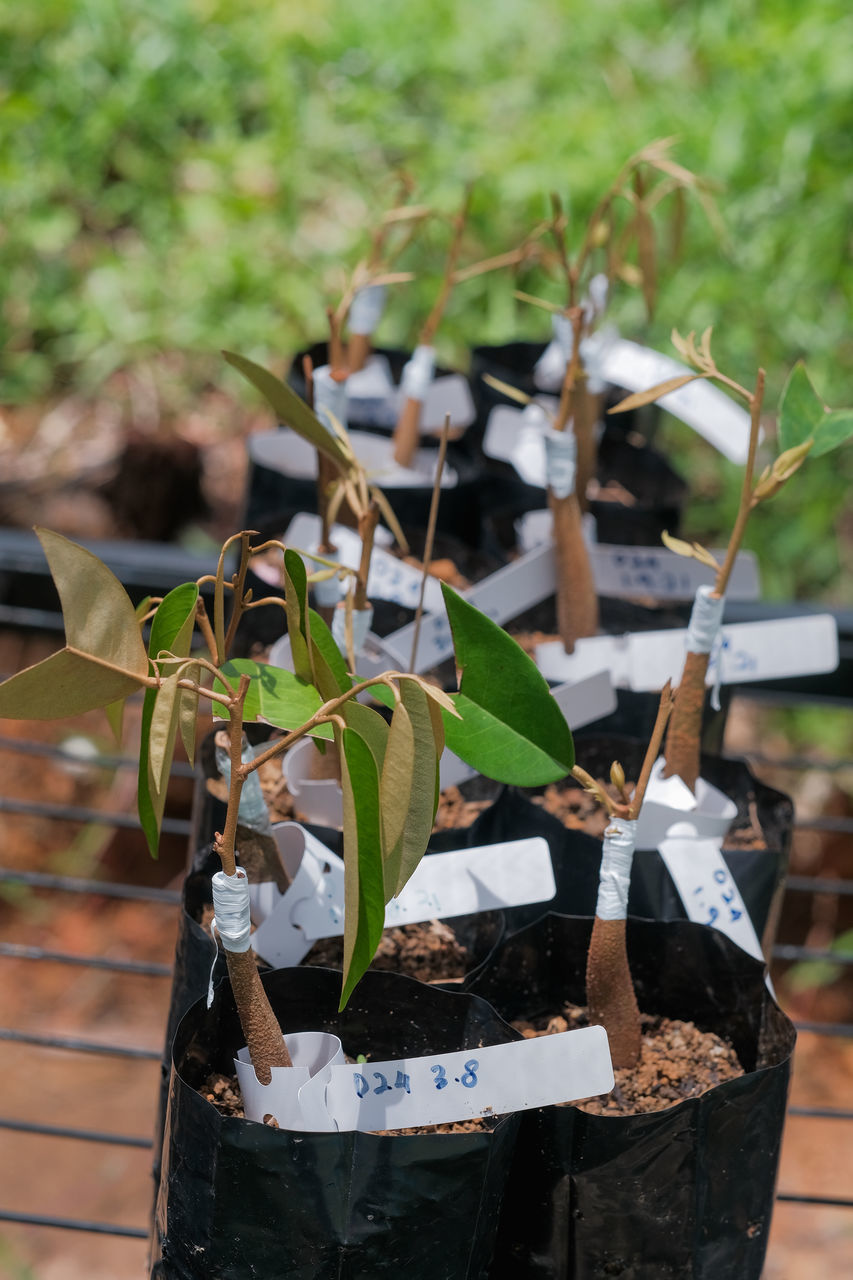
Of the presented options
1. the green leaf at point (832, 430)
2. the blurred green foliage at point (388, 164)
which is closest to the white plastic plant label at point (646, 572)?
the green leaf at point (832, 430)

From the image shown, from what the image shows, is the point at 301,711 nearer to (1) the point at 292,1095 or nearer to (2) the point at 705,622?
(1) the point at 292,1095

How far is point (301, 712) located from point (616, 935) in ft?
0.63

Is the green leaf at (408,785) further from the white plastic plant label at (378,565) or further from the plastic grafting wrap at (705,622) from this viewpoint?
the white plastic plant label at (378,565)

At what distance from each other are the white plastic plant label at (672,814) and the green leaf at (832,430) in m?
0.22

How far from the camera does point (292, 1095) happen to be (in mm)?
516

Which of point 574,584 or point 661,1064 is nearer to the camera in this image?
point 661,1064

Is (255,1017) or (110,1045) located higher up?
(255,1017)

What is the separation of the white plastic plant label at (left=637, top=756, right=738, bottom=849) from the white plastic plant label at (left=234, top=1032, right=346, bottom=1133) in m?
0.24

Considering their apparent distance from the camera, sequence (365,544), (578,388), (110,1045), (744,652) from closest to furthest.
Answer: (365,544), (744,652), (578,388), (110,1045)

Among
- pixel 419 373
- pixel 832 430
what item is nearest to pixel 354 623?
pixel 832 430

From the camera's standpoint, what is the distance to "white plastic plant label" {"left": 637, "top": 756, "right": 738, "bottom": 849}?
2.28 ft

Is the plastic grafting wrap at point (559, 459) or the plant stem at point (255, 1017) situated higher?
the plastic grafting wrap at point (559, 459)

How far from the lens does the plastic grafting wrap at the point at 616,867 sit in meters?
0.56

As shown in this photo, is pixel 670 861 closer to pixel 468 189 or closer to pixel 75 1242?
pixel 468 189
